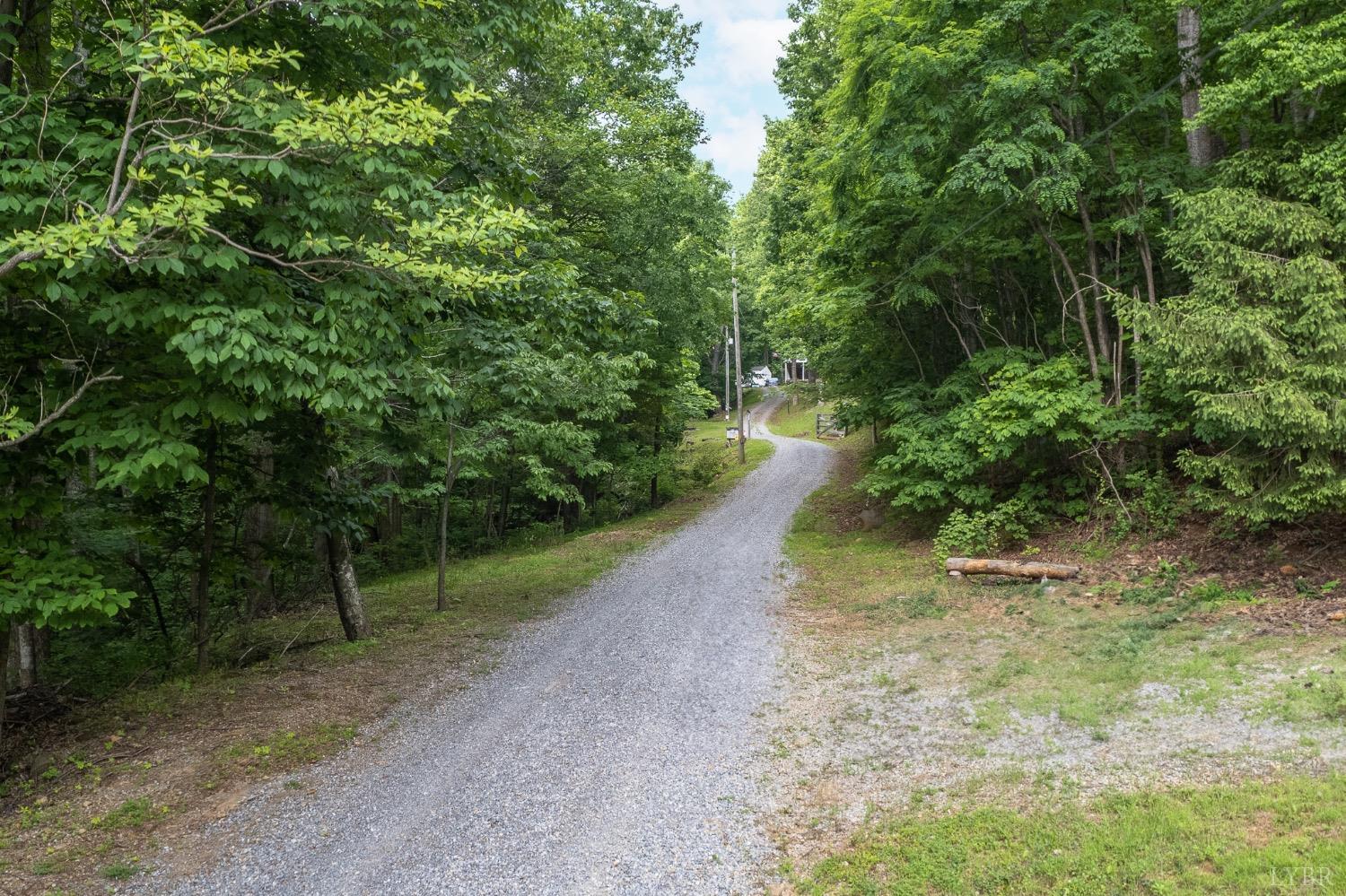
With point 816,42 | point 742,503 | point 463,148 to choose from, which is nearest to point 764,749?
point 463,148

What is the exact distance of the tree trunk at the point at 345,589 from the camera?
25.9ft

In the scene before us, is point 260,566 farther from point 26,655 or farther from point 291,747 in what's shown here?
point 291,747

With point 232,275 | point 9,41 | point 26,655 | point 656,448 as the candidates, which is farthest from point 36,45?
point 656,448

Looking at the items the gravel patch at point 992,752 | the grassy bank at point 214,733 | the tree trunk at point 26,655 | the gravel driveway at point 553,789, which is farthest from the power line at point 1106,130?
the tree trunk at point 26,655

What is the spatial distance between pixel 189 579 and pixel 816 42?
18625 mm

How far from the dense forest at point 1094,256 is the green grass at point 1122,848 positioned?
4269 mm

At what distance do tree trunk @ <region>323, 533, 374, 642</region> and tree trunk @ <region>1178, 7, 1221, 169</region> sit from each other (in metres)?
11.6

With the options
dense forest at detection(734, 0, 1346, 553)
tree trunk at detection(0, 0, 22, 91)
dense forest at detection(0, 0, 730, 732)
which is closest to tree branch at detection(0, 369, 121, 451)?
dense forest at detection(0, 0, 730, 732)

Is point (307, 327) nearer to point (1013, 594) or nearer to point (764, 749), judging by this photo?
point (764, 749)

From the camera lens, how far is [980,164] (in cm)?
873

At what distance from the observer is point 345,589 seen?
8.05 metres

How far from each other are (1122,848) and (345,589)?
25.2ft

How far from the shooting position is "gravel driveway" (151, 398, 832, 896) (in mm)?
3631

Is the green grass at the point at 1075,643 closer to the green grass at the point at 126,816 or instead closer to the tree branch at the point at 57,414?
the green grass at the point at 126,816
